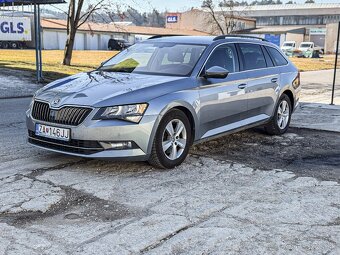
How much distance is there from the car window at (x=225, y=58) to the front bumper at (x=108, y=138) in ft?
5.13

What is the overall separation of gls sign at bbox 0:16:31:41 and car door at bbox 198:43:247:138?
46.8 meters

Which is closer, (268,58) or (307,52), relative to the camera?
(268,58)

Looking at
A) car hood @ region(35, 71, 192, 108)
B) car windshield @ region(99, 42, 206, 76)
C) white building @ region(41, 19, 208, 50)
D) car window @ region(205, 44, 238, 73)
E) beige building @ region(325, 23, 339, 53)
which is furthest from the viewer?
beige building @ region(325, 23, 339, 53)

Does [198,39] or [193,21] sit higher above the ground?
[193,21]

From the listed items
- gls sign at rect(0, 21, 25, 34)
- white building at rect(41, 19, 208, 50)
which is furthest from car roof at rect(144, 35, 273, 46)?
white building at rect(41, 19, 208, 50)

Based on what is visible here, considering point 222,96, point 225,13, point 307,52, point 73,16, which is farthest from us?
point 307,52

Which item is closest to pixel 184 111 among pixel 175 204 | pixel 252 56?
pixel 175 204

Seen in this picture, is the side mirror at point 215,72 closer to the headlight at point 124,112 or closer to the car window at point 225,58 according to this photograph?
the car window at point 225,58

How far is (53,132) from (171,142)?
140 centimetres

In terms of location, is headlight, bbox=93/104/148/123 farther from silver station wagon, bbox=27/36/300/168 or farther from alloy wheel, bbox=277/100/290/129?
alloy wheel, bbox=277/100/290/129

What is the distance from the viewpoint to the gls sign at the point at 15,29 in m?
48.9

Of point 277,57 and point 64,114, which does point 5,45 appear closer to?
point 277,57

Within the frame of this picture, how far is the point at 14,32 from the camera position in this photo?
50.0 m

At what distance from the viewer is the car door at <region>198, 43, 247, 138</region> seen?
227 inches
